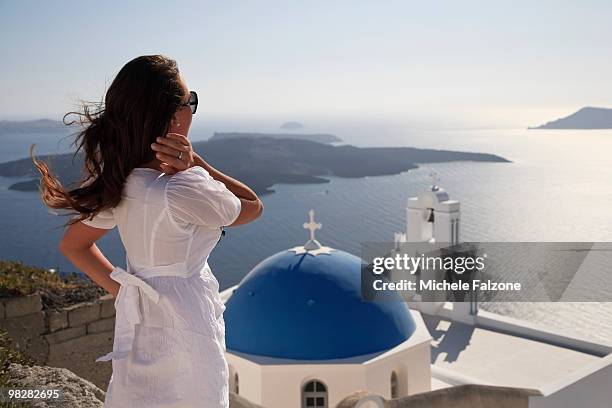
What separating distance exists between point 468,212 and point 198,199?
45.3m

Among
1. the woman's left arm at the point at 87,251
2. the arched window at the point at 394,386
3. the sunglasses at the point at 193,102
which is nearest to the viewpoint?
the sunglasses at the point at 193,102

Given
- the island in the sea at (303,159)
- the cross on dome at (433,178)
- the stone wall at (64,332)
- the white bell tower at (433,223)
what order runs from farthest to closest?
the island in the sea at (303,159), the cross on dome at (433,178), the white bell tower at (433,223), the stone wall at (64,332)

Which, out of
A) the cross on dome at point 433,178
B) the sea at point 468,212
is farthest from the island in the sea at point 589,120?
the cross on dome at point 433,178

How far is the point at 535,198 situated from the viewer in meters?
39.9

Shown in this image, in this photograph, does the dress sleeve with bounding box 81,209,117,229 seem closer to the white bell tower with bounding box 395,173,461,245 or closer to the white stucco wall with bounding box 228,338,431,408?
the white stucco wall with bounding box 228,338,431,408

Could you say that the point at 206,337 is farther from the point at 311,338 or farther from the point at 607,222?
the point at 607,222

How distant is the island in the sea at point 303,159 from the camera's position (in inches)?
1897

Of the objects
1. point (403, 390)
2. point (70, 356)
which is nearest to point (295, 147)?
point (403, 390)

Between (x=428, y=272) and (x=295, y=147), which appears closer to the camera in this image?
(x=428, y=272)

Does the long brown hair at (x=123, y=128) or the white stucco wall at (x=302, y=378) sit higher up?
the long brown hair at (x=123, y=128)

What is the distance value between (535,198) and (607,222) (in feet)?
53.8

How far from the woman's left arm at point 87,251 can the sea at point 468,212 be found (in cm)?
1476

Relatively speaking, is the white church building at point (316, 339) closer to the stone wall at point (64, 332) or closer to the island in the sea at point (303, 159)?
the stone wall at point (64, 332)

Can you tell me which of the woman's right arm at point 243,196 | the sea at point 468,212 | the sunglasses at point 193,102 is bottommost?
the sea at point 468,212
